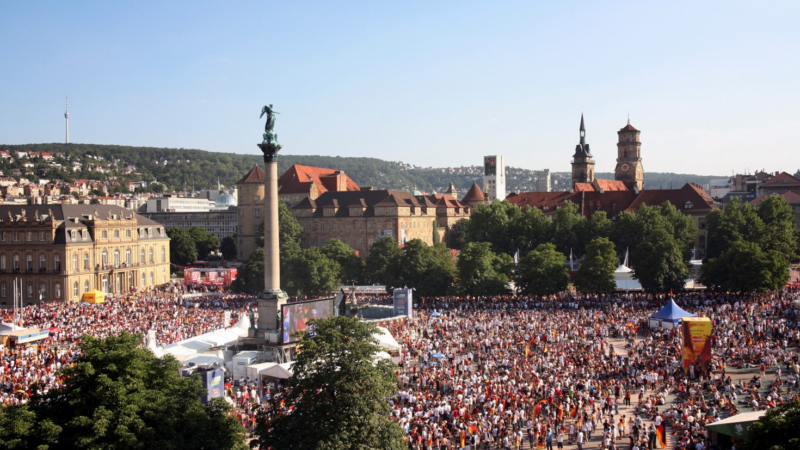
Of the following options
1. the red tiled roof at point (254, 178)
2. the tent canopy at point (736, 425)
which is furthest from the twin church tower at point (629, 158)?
the tent canopy at point (736, 425)

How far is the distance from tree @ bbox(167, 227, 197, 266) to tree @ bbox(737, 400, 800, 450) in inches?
3599

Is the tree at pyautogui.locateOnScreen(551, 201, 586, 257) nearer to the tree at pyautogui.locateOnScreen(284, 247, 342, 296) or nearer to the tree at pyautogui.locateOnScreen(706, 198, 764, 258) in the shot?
the tree at pyautogui.locateOnScreen(706, 198, 764, 258)

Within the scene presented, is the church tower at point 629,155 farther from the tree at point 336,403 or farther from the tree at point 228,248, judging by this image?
the tree at point 336,403

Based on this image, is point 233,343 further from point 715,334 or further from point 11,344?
point 715,334

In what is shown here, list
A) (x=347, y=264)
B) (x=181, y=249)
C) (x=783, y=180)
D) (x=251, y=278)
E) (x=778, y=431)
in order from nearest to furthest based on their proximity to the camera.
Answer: (x=778, y=431) → (x=251, y=278) → (x=347, y=264) → (x=181, y=249) → (x=783, y=180)

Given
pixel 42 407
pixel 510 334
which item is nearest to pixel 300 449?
pixel 42 407

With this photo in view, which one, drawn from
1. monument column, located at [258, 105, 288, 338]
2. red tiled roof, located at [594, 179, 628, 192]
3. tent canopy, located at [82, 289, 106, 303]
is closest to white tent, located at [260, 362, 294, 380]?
monument column, located at [258, 105, 288, 338]

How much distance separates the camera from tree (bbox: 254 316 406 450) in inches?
711

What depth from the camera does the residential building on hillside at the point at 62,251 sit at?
64438 mm

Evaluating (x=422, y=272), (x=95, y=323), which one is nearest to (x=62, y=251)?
(x=95, y=323)

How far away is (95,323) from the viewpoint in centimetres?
4438

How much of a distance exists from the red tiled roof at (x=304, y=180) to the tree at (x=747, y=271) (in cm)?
6205

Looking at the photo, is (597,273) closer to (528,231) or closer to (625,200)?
(528,231)

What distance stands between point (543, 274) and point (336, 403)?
3734 centimetres
